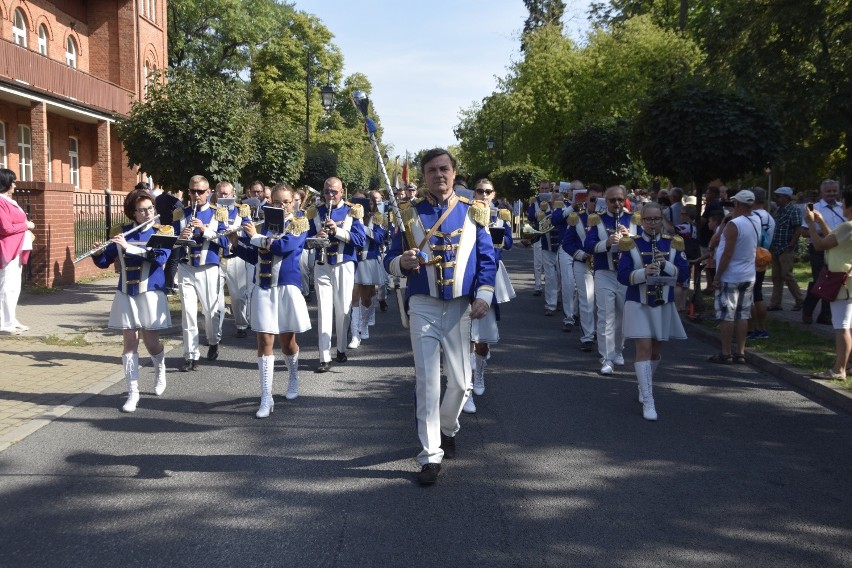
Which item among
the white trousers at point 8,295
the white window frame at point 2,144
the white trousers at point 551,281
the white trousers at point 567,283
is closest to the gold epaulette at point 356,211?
the white trousers at point 567,283

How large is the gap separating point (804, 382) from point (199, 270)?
648cm

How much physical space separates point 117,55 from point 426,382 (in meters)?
35.4

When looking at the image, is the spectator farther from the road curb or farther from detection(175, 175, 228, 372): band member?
detection(175, 175, 228, 372): band member

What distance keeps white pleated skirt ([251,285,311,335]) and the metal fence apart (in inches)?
422

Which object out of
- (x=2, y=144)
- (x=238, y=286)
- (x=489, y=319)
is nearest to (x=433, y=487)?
(x=489, y=319)

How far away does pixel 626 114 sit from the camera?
35.9 metres

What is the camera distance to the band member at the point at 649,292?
7688mm

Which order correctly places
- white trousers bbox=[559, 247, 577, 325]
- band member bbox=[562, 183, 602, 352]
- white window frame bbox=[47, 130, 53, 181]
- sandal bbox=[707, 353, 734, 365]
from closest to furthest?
sandal bbox=[707, 353, 734, 365]
band member bbox=[562, 183, 602, 352]
white trousers bbox=[559, 247, 577, 325]
white window frame bbox=[47, 130, 53, 181]

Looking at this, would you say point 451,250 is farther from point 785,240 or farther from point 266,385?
point 785,240

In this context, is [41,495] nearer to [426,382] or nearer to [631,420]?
[426,382]

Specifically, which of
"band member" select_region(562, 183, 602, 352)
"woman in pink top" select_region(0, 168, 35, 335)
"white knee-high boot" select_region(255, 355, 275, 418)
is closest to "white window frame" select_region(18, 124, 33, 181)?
"woman in pink top" select_region(0, 168, 35, 335)

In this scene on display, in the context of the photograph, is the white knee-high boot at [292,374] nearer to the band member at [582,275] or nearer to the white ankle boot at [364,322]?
the white ankle boot at [364,322]

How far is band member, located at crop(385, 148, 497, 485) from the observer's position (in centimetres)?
582

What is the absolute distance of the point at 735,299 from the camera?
10141mm
